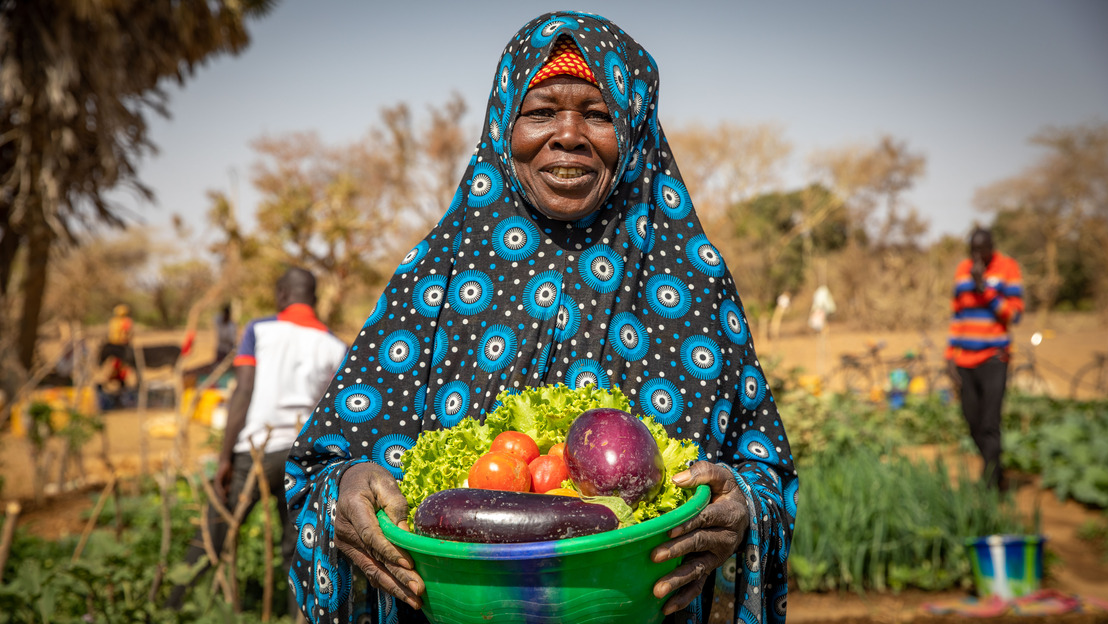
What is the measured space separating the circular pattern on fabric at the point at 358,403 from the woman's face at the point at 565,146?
558mm

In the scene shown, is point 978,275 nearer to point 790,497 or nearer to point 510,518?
point 790,497

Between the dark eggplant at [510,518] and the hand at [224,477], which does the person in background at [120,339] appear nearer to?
the hand at [224,477]

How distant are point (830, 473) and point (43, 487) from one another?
251 inches

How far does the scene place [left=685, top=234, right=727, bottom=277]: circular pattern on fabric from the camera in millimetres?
1748

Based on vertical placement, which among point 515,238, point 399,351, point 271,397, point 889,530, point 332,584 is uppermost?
point 515,238

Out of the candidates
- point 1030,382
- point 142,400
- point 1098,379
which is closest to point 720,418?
point 142,400

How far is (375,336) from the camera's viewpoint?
5.42 ft

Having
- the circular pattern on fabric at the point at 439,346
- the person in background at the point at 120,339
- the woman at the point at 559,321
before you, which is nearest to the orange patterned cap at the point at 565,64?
the woman at the point at 559,321

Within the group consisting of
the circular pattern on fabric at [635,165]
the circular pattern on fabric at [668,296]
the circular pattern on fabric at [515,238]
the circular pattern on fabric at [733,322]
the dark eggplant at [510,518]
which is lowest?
the dark eggplant at [510,518]

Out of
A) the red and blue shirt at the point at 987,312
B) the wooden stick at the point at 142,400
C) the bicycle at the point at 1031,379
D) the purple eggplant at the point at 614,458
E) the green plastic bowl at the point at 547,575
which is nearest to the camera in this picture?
the green plastic bowl at the point at 547,575

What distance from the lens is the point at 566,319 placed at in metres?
1.65

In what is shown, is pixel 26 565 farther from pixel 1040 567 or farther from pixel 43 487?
pixel 1040 567

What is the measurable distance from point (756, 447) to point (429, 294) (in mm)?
809

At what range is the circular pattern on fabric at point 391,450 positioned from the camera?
1587 mm
